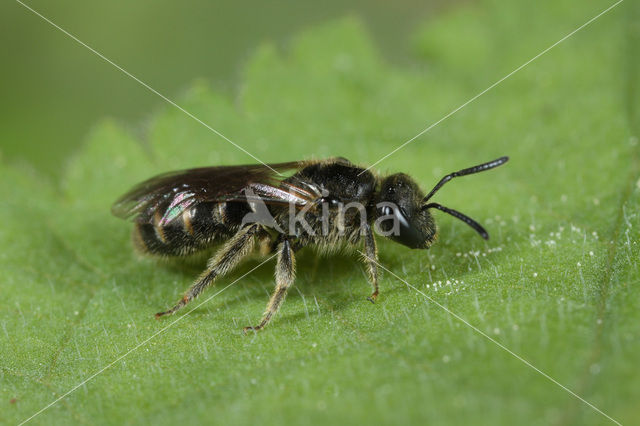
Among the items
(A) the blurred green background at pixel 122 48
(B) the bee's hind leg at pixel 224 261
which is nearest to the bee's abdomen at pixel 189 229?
(B) the bee's hind leg at pixel 224 261

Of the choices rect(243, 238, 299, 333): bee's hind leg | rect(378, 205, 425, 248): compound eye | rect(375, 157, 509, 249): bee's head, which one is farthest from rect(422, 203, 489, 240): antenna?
rect(243, 238, 299, 333): bee's hind leg

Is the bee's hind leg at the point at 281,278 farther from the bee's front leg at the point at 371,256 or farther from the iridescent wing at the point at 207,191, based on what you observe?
the bee's front leg at the point at 371,256

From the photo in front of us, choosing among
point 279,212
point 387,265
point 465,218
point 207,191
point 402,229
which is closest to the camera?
point 465,218

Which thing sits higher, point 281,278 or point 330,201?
point 330,201

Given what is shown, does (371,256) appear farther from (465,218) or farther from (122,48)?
(122,48)

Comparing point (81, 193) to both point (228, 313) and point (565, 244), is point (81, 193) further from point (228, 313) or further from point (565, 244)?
point (565, 244)

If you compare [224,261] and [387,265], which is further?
[387,265]

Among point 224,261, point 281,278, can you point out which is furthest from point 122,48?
point 281,278

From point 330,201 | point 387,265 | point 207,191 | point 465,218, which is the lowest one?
point 387,265
